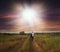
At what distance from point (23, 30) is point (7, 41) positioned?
334 millimetres

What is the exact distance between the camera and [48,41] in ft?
7.10

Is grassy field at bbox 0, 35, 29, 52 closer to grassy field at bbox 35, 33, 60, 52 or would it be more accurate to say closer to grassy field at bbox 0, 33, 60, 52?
grassy field at bbox 0, 33, 60, 52

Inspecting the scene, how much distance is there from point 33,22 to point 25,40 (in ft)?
1.14

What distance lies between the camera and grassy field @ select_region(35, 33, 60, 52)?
2.14 meters

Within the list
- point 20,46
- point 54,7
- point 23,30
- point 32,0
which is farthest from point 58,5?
point 20,46

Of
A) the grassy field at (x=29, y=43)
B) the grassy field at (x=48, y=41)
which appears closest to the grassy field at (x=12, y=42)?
the grassy field at (x=29, y=43)

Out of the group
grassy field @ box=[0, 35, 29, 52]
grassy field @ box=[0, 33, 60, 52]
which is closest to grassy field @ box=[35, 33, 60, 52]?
grassy field @ box=[0, 33, 60, 52]

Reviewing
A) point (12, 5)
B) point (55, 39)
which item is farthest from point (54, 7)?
point (12, 5)

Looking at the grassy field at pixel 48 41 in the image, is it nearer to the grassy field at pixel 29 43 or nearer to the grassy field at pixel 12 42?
the grassy field at pixel 29 43

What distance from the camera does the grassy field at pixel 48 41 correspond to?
7.02ft

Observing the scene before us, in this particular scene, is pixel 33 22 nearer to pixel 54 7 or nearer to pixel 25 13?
pixel 25 13

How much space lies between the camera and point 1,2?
2221 mm

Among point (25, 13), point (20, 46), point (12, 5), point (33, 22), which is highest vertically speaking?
point (12, 5)

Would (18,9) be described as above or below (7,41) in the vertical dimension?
above
